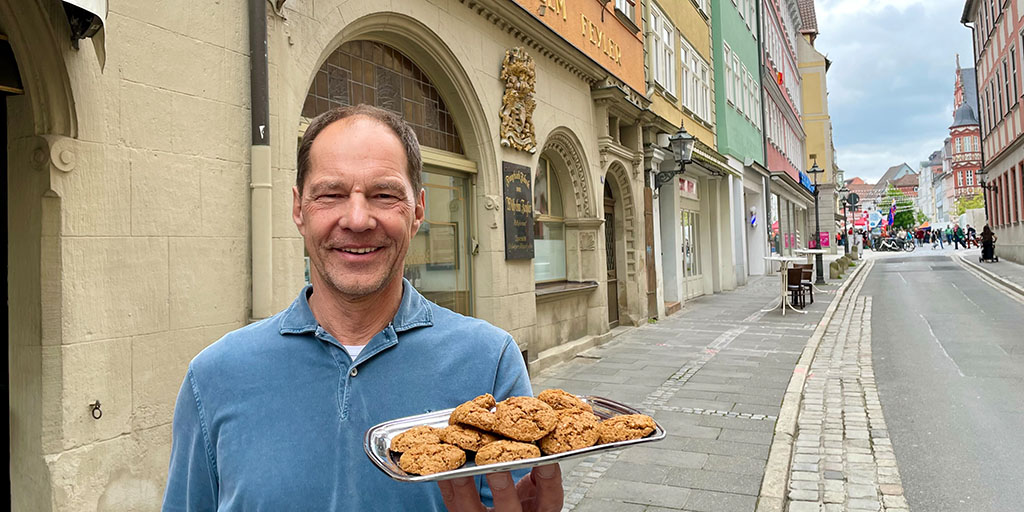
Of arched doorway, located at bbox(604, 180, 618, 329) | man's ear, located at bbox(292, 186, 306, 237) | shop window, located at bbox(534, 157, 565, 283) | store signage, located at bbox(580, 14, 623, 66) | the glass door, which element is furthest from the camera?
arched doorway, located at bbox(604, 180, 618, 329)

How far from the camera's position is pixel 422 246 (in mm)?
7352

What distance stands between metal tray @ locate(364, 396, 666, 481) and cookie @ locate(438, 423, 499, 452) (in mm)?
35

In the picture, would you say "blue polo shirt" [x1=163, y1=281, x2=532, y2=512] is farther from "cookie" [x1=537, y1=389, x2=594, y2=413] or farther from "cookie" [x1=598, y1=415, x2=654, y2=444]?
"cookie" [x1=598, y1=415, x2=654, y2=444]

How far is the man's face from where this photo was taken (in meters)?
1.47

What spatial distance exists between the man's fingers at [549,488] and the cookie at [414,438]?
8.5 inches

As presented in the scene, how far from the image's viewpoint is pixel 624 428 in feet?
4.55

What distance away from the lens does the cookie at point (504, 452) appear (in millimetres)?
1197

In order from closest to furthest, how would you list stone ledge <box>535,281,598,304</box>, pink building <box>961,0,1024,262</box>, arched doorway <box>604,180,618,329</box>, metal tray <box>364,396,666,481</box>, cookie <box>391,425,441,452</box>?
metal tray <box>364,396,666,481</box> < cookie <box>391,425,441,452</box> < stone ledge <box>535,281,598,304</box> < arched doorway <box>604,180,618,329</box> < pink building <box>961,0,1024,262</box>

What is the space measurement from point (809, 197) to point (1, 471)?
46.8m

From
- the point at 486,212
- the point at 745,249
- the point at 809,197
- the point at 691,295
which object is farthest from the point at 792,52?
the point at 486,212

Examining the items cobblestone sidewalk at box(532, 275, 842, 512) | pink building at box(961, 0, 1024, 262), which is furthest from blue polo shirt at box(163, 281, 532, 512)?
pink building at box(961, 0, 1024, 262)

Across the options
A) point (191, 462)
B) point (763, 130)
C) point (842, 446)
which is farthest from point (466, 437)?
point (763, 130)

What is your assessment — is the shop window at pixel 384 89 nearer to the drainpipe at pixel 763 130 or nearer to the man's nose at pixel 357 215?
the man's nose at pixel 357 215

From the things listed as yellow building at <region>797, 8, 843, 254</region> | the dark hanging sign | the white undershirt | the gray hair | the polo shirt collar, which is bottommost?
the white undershirt
